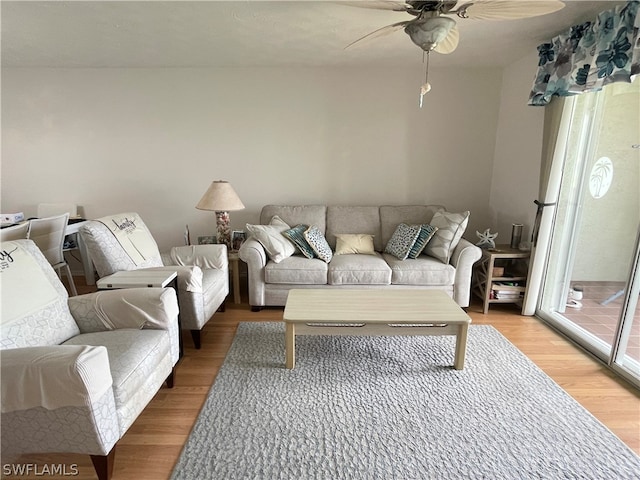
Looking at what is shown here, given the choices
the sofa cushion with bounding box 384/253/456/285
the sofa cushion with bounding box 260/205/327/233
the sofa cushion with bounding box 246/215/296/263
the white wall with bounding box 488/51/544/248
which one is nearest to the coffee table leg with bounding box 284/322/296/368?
the sofa cushion with bounding box 246/215/296/263

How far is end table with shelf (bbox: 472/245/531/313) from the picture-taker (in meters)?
3.00

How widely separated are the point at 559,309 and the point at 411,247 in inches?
55.9

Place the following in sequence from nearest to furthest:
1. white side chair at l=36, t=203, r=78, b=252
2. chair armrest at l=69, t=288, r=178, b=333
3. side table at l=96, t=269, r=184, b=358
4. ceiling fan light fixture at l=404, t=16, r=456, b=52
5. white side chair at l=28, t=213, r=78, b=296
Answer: ceiling fan light fixture at l=404, t=16, r=456, b=52
chair armrest at l=69, t=288, r=178, b=333
side table at l=96, t=269, r=184, b=358
white side chair at l=28, t=213, r=78, b=296
white side chair at l=36, t=203, r=78, b=252

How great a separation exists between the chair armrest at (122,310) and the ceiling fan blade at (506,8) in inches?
88.3

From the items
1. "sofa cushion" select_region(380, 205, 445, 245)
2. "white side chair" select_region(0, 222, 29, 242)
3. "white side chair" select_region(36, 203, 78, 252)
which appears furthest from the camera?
"white side chair" select_region(36, 203, 78, 252)

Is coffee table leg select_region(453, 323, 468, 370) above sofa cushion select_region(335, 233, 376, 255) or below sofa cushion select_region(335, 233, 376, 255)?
below

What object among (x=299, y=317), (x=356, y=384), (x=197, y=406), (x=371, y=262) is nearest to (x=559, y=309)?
(x=371, y=262)

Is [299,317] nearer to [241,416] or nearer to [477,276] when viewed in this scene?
[241,416]

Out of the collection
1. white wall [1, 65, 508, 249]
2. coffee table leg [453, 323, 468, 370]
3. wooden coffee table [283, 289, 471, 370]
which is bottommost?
coffee table leg [453, 323, 468, 370]

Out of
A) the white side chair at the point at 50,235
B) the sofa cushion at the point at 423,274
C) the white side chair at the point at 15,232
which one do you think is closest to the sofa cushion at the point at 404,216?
the sofa cushion at the point at 423,274

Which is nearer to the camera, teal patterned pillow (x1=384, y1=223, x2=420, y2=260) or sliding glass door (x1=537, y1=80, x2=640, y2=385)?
sliding glass door (x1=537, y1=80, x2=640, y2=385)

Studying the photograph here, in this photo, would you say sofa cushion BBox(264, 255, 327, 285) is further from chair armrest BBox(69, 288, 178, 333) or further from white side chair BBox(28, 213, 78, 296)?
white side chair BBox(28, 213, 78, 296)

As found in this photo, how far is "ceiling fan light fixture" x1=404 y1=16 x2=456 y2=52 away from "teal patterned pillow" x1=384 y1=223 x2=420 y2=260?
179cm

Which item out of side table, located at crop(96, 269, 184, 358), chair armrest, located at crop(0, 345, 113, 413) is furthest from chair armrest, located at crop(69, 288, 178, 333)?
chair armrest, located at crop(0, 345, 113, 413)
